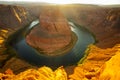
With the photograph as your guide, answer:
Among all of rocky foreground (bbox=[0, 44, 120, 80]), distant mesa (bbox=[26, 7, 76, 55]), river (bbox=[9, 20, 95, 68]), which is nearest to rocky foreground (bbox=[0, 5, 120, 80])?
rocky foreground (bbox=[0, 44, 120, 80])

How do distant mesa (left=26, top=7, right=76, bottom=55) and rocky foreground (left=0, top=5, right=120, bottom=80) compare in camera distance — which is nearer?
rocky foreground (left=0, top=5, right=120, bottom=80)

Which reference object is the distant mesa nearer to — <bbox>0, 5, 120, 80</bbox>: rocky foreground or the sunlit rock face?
the sunlit rock face

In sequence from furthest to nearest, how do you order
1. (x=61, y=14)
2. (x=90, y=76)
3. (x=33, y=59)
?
(x=61, y=14) → (x=33, y=59) → (x=90, y=76)

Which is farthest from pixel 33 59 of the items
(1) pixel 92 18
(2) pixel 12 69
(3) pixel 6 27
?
(1) pixel 92 18

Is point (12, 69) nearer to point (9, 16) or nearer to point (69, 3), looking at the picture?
point (9, 16)

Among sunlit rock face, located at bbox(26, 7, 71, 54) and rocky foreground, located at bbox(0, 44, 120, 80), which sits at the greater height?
sunlit rock face, located at bbox(26, 7, 71, 54)

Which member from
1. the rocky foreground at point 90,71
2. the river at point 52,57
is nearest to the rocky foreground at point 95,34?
the rocky foreground at point 90,71

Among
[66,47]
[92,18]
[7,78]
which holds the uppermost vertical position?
[92,18]

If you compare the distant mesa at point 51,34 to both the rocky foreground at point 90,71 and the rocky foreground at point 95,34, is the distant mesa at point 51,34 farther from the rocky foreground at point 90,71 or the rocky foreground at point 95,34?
the rocky foreground at point 90,71
